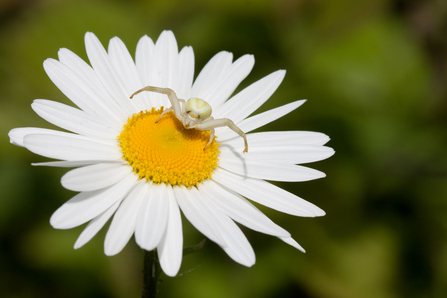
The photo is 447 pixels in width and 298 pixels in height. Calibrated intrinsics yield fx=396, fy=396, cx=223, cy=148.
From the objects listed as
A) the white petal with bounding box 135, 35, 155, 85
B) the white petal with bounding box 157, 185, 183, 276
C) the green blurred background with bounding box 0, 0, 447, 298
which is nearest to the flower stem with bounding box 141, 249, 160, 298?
the white petal with bounding box 157, 185, 183, 276

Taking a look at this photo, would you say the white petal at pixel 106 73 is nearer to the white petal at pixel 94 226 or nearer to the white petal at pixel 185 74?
the white petal at pixel 185 74

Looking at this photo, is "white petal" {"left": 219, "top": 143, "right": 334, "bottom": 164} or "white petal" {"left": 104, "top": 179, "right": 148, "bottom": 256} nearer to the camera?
"white petal" {"left": 104, "top": 179, "right": 148, "bottom": 256}

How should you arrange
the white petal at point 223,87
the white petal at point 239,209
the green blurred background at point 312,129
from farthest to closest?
the green blurred background at point 312,129, the white petal at point 223,87, the white petal at point 239,209

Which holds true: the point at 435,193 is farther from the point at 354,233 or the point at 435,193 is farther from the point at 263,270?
the point at 263,270

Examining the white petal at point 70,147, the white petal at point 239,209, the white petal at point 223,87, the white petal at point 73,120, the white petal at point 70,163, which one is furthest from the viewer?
the white petal at point 223,87

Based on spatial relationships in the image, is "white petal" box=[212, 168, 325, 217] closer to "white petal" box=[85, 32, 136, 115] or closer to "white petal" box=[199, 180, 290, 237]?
"white petal" box=[199, 180, 290, 237]

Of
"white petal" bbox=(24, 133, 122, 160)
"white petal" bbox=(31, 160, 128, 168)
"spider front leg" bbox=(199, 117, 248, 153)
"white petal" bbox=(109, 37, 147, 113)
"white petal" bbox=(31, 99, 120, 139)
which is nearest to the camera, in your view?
"white petal" bbox=(31, 160, 128, 168)

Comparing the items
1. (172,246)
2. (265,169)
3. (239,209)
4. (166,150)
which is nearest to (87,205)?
(172,246)

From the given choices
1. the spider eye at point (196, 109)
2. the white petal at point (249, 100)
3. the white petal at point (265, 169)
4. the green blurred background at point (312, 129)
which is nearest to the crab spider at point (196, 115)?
the spider eye at point (196, 109)

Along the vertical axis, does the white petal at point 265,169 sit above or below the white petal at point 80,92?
below
